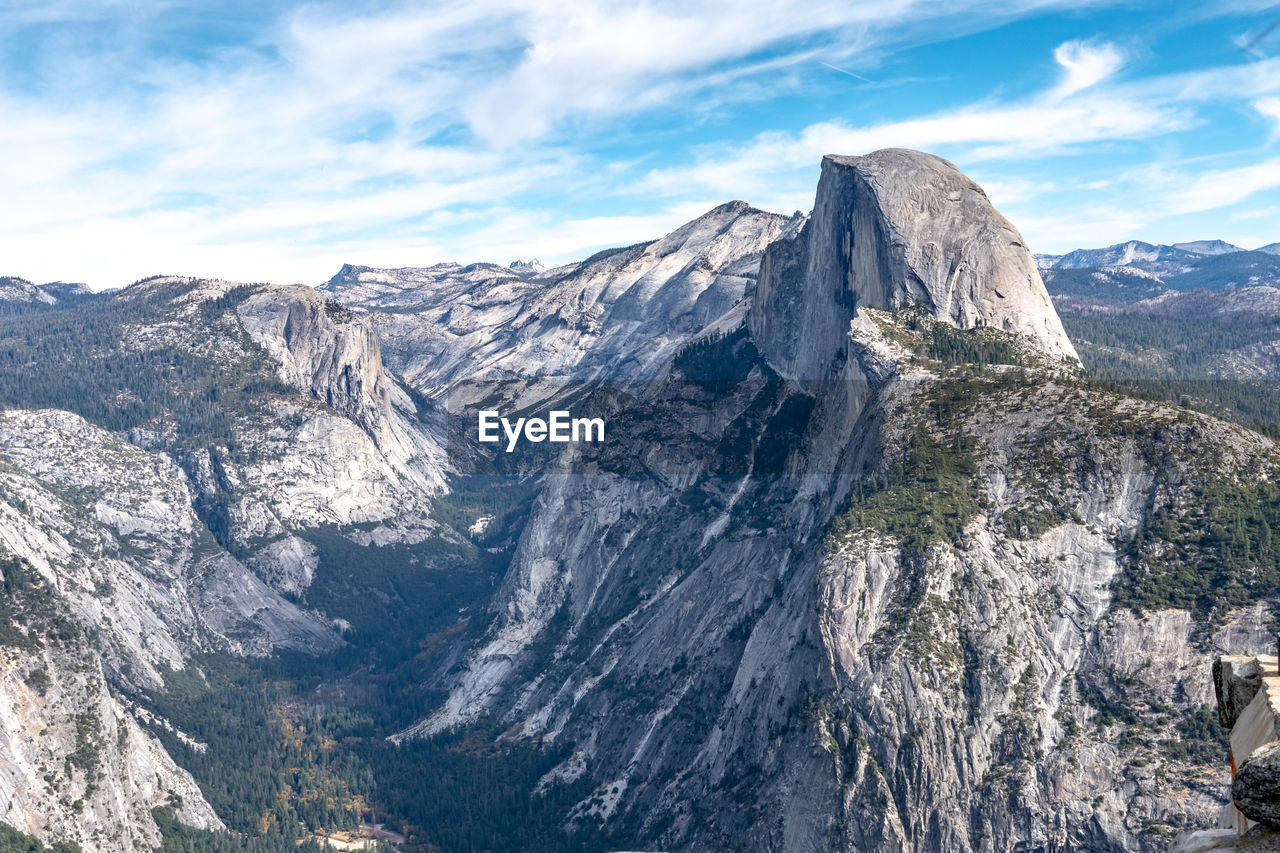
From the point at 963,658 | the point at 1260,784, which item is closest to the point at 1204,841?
the point at 1260,784

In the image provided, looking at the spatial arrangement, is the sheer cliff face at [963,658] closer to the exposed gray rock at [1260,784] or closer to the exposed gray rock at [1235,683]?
the exposed gray rock at [1235,683]

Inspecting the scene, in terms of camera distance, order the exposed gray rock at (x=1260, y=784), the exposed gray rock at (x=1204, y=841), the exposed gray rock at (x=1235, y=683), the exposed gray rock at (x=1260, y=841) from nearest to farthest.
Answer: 1. the exposed gray rock at (x=1260, y=784)
2. the exposed gray rock at (x=1260, y=841)
3. the exposed gray rock at (x=1204, y=841)
4. the exposed gray rock at (x=1235, y=683)

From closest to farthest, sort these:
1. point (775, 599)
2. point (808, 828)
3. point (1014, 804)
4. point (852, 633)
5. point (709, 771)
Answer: point (1014, 804), point (808, 828), point (852, 633), point (709, 771), point (775, 599)

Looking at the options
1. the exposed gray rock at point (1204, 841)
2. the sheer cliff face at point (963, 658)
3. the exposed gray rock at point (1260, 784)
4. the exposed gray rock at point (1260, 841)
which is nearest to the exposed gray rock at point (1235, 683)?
the exposed gray rock at point (1204, 841)

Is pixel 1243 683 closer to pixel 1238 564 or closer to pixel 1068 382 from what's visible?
pixel 1238 564

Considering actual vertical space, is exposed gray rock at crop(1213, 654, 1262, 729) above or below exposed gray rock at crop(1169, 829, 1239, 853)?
above

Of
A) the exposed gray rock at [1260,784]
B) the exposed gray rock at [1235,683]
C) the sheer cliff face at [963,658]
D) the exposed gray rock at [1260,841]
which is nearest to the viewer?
the exposed gray rock at [1260,784]

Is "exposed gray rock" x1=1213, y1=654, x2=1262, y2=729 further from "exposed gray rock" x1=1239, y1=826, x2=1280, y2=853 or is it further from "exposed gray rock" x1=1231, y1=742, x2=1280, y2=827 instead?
"exposed gray rock" x1=1231, y1=742, x2=1280, y2=827

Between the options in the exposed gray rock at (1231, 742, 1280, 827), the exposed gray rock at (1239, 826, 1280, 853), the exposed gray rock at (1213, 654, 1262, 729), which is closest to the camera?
the exposed gray rock at (1231, 742, 1280, 827)

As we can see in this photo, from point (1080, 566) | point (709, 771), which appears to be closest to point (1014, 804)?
point (1080, 566)

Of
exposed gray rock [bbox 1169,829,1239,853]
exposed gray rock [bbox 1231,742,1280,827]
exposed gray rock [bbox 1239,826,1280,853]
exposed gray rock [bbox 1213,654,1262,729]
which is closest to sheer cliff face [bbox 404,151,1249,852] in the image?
exposed gray rock [bbox 1213,654,1262,729]

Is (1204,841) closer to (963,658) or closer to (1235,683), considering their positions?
(1235,683)
